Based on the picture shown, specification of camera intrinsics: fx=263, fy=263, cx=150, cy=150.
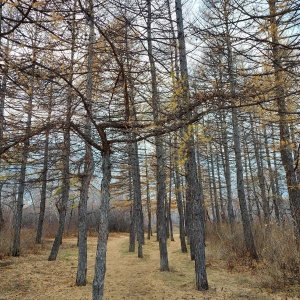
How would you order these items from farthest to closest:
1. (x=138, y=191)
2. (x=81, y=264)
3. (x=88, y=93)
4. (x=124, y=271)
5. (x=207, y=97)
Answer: (x=138, y=191), (x=124, y=271), (x=88, y=93), (x=81, y=264), (x=207, y=97)

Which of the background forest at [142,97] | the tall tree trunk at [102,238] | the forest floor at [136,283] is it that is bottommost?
the forest floor at [136,283]

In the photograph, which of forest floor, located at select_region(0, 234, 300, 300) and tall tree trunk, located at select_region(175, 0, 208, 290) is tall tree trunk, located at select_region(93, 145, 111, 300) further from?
tall tree trunk, located at select_region(175, 0, 208, 290)

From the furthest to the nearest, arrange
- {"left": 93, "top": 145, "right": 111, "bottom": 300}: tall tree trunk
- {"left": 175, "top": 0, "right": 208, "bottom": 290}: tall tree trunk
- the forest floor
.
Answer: {"left": 175, "top": 0, "right": 208, "bottom": 290}: tall tree trunk, the forest floor, {"left": 93, "top": 145, "right": 111, "bottom": 300}: tall tree trunk

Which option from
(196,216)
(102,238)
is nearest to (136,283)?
(196,216)

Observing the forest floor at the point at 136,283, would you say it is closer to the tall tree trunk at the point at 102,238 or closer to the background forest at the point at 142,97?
the background forest at the point at 142,97

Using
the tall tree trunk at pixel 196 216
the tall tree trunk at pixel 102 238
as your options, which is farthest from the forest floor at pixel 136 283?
the tall tree trunk at pixel 102 238

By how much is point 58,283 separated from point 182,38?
7.10 metres

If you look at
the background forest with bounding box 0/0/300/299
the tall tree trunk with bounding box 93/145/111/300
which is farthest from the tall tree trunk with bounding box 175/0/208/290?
the tall tree trunk with bounding box 93/145/111/300

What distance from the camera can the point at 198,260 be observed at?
5.98m

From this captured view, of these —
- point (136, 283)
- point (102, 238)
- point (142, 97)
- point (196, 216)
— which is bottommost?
point (136, 283)

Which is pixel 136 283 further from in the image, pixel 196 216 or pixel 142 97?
pixel 142 97

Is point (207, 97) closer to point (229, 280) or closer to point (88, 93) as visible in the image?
point (88, 93)

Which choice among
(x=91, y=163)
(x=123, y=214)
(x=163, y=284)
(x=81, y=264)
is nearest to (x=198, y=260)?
(x=163, y=284)

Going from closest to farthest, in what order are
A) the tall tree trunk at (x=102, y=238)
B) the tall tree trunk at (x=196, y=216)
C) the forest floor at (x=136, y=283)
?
the tall tree trunk at (x=102, y=238), the forest floor at (x=136, y=283), the tall tree trunk at (x=196, y=216)
